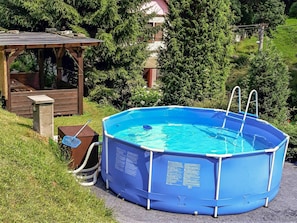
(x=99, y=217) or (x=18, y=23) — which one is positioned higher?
(x=18, y=23)

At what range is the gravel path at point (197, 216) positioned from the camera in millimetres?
9016

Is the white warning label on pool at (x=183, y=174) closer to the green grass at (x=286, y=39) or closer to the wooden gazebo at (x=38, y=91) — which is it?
the wooden gazebo at (x=38, y=91)

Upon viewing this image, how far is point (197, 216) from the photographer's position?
9.22 meters

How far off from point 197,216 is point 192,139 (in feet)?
15.5

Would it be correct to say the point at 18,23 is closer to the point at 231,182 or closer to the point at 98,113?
the point at 98,113

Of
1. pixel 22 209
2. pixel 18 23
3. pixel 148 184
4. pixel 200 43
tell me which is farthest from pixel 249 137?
pixel 18 23

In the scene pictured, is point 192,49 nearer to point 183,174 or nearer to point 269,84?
point 269,84

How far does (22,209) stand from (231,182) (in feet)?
15.6

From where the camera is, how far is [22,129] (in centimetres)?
1099

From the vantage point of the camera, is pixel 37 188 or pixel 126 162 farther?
pixel 126 162

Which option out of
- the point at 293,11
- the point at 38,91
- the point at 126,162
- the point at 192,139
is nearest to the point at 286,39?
the point at 293,11

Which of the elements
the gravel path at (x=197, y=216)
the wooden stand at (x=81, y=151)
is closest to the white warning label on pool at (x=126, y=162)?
the gravel path at (x=197, y=216)

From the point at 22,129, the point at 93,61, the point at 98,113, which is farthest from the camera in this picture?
the point at 93,61

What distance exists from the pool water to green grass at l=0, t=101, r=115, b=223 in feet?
12.1
